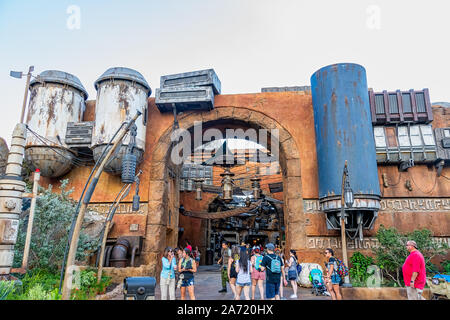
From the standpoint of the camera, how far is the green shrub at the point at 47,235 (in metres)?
10.3

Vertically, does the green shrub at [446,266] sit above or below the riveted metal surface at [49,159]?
below

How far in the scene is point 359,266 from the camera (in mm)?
12297

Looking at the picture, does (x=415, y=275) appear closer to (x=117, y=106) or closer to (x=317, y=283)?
(x=317, y=283)

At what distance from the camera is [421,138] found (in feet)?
45.1

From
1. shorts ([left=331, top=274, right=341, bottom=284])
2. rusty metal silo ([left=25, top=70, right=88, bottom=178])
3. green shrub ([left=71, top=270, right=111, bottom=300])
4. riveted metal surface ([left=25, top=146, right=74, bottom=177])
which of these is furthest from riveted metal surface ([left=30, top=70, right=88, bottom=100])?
shorts ([left=331, top=274, right=341, bottom=284])

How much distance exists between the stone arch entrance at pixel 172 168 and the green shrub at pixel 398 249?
2816mm

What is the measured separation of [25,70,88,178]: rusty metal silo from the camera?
45.5 ft

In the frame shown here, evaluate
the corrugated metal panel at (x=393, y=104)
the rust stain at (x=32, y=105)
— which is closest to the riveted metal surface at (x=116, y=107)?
the rust stain at (x=32, y=105)

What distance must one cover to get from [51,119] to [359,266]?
13.7 m

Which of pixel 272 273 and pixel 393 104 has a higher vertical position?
pixel 393 104

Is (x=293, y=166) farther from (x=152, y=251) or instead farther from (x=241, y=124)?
(x=152, y=251)

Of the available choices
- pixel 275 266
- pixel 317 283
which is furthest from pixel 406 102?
pixel 275 266

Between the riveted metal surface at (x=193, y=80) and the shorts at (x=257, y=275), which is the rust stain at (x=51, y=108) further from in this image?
the shorts at (x=257, y=275)
